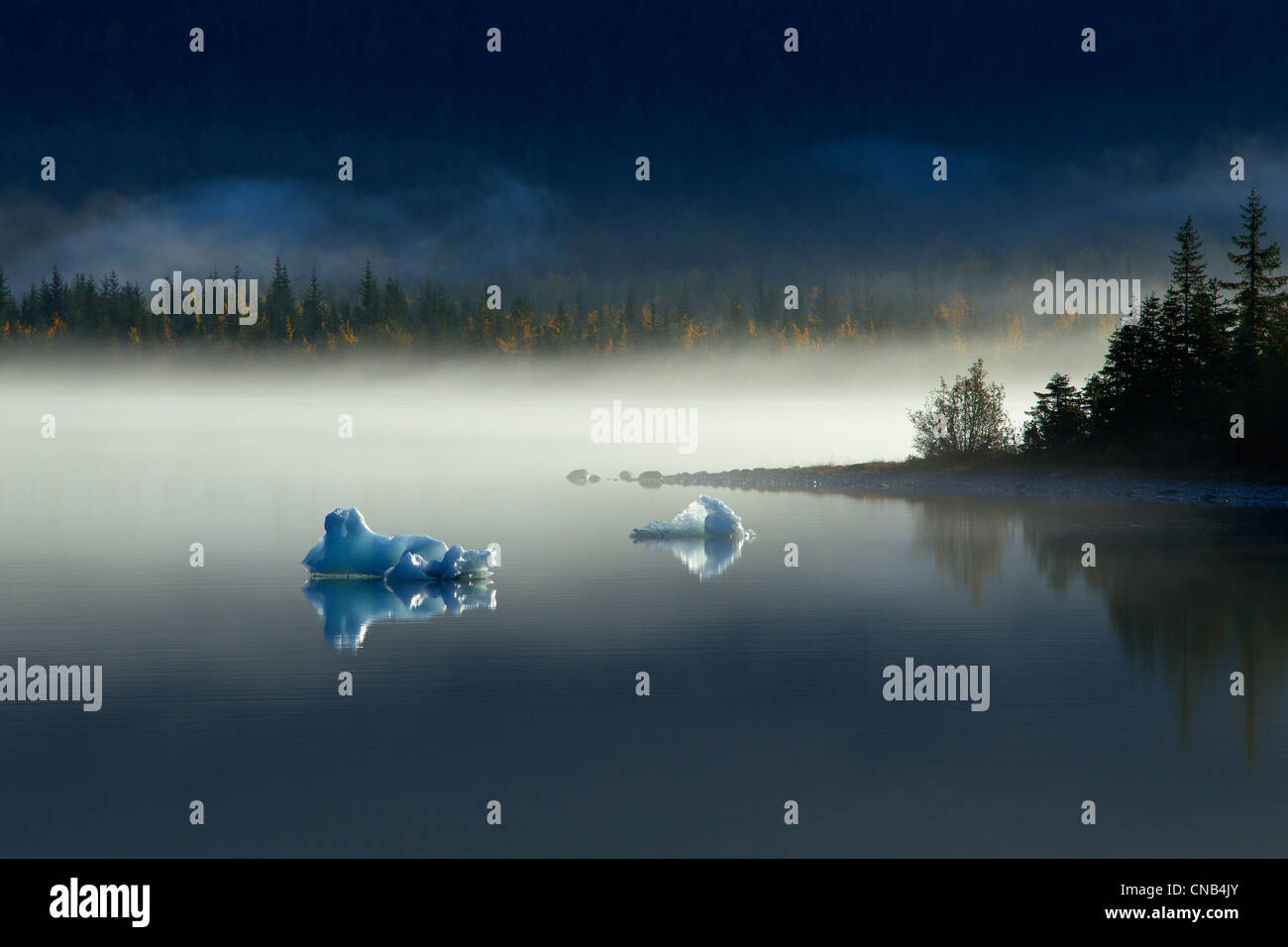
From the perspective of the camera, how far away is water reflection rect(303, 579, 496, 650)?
2698cm

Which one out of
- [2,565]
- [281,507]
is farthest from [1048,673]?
[281,507]

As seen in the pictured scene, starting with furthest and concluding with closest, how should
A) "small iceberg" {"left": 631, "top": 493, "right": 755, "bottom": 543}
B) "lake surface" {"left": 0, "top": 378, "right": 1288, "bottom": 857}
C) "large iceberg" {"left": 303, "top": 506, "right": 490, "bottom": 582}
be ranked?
1. "small iceberg" {"left": 631, "top": 493, "right": 755, "bottom": 543}
2. "large iceberg" {"left": 303, "top": 506, "right": 490, "bottom": 582}
3. "lake surface" {"left": 0, "top": 378, "right": 1288, "bottom": 857}

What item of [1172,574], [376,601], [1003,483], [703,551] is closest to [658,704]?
[376,601]

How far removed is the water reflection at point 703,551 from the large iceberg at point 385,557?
6.20 metres

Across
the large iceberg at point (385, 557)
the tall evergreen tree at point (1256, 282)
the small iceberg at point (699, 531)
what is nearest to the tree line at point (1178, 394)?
the tall evergreen tree at point (1256, 282)

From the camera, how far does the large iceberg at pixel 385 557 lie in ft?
110

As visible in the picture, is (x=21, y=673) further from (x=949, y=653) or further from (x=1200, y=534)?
(x=1200, y=534)

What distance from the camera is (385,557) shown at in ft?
111

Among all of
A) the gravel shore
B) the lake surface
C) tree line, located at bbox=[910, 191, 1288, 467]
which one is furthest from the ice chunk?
tree line, located at bbox=[910, 191, 1288, 467]

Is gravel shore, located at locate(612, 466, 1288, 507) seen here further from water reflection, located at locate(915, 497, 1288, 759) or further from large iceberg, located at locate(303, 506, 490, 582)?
large iceberg, located at locate(303, 506, 490, 582)

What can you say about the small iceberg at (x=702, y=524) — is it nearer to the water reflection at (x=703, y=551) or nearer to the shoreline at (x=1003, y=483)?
the water reflection at (x=703, y=551)

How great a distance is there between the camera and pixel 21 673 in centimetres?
2275

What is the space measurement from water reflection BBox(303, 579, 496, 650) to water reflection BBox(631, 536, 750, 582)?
6513 mm

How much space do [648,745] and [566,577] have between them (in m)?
17.2
